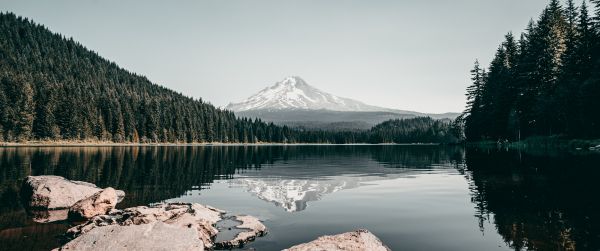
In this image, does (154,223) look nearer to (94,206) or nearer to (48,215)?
(94,206)

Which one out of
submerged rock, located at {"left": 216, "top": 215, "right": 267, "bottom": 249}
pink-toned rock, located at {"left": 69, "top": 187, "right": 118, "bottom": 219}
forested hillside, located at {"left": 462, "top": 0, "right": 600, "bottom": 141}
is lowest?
submerged rock, located at {"left": 216, "top": 215, "right": 267, "bottom": 249}

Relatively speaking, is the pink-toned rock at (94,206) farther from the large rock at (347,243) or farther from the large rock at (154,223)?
the large rock at (347,243)

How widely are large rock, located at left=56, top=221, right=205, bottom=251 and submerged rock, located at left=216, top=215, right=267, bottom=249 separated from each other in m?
1.66

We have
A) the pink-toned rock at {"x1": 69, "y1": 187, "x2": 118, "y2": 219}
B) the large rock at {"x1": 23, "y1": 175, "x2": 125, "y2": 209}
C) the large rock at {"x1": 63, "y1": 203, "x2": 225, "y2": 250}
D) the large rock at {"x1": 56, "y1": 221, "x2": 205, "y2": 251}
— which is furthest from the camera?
the large rock at {"x1": 23, "y1": 175, "x2": 125, "y2": 209}

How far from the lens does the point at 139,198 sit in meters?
24.5

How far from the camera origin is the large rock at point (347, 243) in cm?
1110

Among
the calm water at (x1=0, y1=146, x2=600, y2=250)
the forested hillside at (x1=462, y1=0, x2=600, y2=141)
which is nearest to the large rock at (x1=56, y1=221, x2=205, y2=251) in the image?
the calm water at (x1=0, y1=146, x2=600, y2=250)

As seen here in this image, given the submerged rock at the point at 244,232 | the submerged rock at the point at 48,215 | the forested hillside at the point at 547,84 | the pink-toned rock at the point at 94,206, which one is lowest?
the submerged rock at the point at 48,215

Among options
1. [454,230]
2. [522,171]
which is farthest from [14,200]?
[522,171]

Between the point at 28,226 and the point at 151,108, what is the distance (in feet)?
551

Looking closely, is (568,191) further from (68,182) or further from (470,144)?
(470,144)

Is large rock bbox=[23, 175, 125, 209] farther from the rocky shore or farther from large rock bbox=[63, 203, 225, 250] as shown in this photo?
large rock bbox=[63, 203, 225, 250]

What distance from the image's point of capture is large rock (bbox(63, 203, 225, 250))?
12.1m

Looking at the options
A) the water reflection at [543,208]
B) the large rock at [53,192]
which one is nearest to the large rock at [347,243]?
the water reflection at [543,208]
